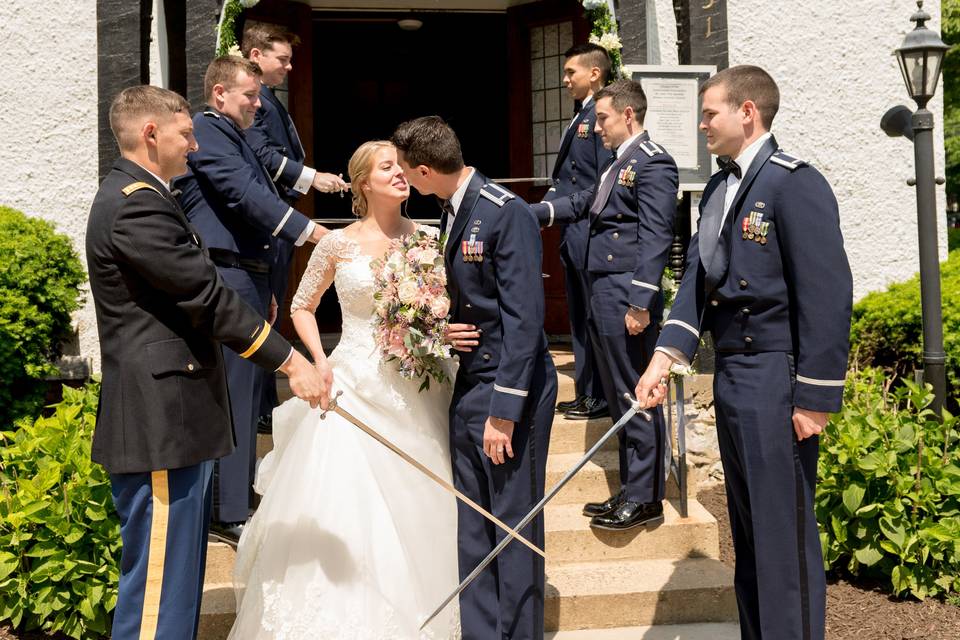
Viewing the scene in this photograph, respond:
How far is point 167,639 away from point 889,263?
667 cm

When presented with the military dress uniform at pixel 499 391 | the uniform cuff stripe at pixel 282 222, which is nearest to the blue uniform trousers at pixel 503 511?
the military dress uniform at pixel 499 391

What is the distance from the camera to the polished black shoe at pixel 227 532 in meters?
4.77

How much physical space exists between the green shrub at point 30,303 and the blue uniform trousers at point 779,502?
16.5 ft

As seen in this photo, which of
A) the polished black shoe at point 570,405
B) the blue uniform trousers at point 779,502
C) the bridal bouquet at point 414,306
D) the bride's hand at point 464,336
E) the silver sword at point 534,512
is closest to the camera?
the blue uniform trousers at point 779,502

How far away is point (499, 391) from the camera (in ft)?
12.2

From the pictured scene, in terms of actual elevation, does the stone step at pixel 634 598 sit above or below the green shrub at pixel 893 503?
below

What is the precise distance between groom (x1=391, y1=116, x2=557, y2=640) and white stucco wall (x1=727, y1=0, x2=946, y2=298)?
Answer: 4597 millimetres

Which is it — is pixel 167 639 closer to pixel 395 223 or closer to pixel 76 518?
pixel 76 518

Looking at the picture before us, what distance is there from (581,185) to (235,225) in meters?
2.32

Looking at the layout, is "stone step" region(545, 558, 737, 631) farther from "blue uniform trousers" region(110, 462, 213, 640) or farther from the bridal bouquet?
"blue uniform trousers" region(110, 462, 213, 640)

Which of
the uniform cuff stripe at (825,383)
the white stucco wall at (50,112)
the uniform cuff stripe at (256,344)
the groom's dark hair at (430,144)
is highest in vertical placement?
the white stucco wall at (50,112)

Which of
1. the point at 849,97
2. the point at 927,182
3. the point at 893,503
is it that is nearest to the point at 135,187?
the point at 893,503

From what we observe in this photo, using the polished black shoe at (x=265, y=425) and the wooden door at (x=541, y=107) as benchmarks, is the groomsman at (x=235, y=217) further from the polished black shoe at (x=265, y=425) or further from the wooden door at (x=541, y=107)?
the wooden door at (x=541, y=107)

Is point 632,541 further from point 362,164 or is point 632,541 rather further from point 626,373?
point 362,164
